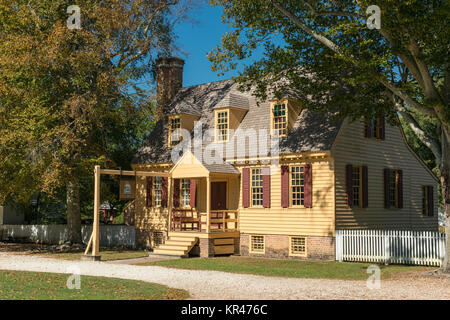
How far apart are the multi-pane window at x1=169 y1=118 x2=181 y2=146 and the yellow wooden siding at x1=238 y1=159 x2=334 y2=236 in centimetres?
611

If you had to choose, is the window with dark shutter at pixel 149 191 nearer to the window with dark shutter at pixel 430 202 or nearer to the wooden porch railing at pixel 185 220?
the wooden porch railing at pixel 185 220

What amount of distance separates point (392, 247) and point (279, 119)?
7.52 m

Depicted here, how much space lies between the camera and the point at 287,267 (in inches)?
739

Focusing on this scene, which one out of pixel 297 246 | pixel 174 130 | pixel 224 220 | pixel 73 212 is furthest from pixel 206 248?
pixel 73 212

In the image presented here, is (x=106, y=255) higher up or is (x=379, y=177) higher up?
(x=379, y=177)

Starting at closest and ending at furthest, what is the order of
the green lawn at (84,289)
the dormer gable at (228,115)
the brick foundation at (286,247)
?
the green lawn at (84,289) < the brick foundation at (286,247) < the dormer gable at (228,115)

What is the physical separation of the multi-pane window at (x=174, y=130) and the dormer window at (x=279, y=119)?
6024 mm

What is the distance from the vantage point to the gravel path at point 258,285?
12078 millimetres

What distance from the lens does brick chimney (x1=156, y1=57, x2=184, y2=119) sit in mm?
30031

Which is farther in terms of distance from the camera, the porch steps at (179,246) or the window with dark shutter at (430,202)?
the window with dark shutter at (430,202)

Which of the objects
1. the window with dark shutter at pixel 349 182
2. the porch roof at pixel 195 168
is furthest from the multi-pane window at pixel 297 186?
the porch roof at pixel 195 168

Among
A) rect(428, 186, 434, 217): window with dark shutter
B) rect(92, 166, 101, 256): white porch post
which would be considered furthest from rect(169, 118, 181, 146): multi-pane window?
rect(428, 186, 434, 217): window with dark shutter

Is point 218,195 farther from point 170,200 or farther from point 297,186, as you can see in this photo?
point 297,186

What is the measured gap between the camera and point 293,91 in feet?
78.5
